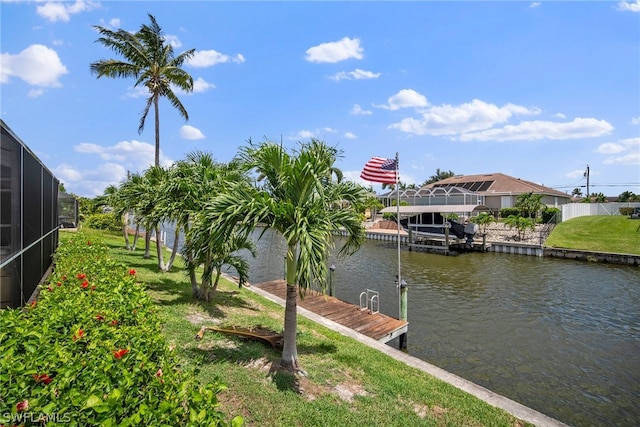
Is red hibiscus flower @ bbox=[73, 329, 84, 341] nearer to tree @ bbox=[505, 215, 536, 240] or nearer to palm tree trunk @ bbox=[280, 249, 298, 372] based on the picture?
palm tree trunk @ bbox=[280, 249, 298, 372]

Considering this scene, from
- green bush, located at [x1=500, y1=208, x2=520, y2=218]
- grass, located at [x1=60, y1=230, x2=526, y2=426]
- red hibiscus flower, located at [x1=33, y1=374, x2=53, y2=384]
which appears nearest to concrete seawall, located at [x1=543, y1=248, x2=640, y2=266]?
green bush, located at [x1=500, y1=208, x2=520, y2=218]

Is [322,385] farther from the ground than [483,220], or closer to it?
closer to it

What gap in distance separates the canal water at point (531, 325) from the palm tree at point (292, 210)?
3.08 feet

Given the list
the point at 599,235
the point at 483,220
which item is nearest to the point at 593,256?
the point at 599,235

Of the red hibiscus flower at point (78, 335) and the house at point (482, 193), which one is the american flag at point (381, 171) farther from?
the house at point (482, 193)

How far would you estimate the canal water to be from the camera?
8.47 m

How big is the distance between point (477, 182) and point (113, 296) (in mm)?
53808

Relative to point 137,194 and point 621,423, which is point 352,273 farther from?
→ point 621,423

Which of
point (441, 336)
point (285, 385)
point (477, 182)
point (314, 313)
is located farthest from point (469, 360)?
point (477, 182)

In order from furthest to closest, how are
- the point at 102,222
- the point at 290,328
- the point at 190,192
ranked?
1. the point at 102,222
2. the point at 190,192
3. the point at 290,328

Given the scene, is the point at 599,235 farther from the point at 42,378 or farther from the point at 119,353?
the point at 42,378

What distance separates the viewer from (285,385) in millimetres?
5422

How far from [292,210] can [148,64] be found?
660 inches

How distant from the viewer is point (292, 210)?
5660mm
